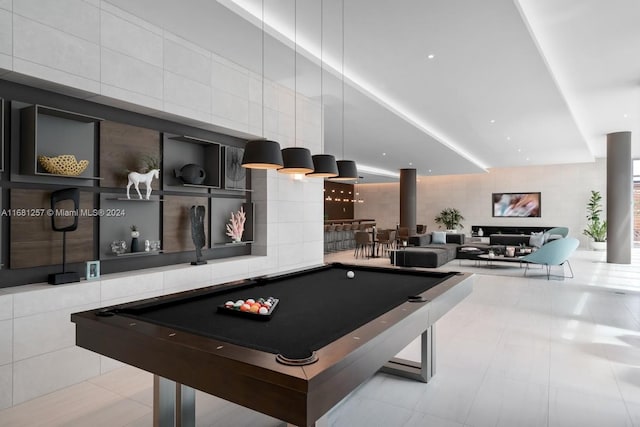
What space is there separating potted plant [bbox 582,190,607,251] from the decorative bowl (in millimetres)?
16494

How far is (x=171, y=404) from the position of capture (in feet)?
A: 7.31

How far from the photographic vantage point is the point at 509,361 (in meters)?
3.62

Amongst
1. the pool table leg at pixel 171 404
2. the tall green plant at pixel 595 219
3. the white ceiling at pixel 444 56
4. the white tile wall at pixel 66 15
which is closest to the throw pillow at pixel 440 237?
the white ceiling at pixel 444 56

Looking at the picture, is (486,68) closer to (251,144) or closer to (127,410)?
(251,144)

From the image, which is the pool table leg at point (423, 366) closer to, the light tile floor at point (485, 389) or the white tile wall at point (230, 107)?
the light tile floor at point (485, 389)

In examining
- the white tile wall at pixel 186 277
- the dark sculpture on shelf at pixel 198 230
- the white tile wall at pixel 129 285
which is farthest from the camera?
the dark sculpture on shelf at pixel 198 230

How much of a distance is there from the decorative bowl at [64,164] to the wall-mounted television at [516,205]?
57.5ft

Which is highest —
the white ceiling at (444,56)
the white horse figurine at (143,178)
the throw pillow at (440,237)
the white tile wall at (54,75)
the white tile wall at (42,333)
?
the white ceiling at (444,56)

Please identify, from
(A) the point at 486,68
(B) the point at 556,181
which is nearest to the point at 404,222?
(B) the point at 556,181

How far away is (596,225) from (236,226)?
15043mm

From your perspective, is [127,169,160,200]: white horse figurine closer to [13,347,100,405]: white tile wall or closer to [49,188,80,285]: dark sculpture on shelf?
[49,188,80,285]: dark sculpture on shelf

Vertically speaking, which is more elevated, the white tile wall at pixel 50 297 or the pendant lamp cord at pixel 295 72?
the pendant lamp cord at pixel 295 72

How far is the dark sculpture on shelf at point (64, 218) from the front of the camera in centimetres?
321

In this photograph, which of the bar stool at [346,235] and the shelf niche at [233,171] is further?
the bar stool at [346,235]
